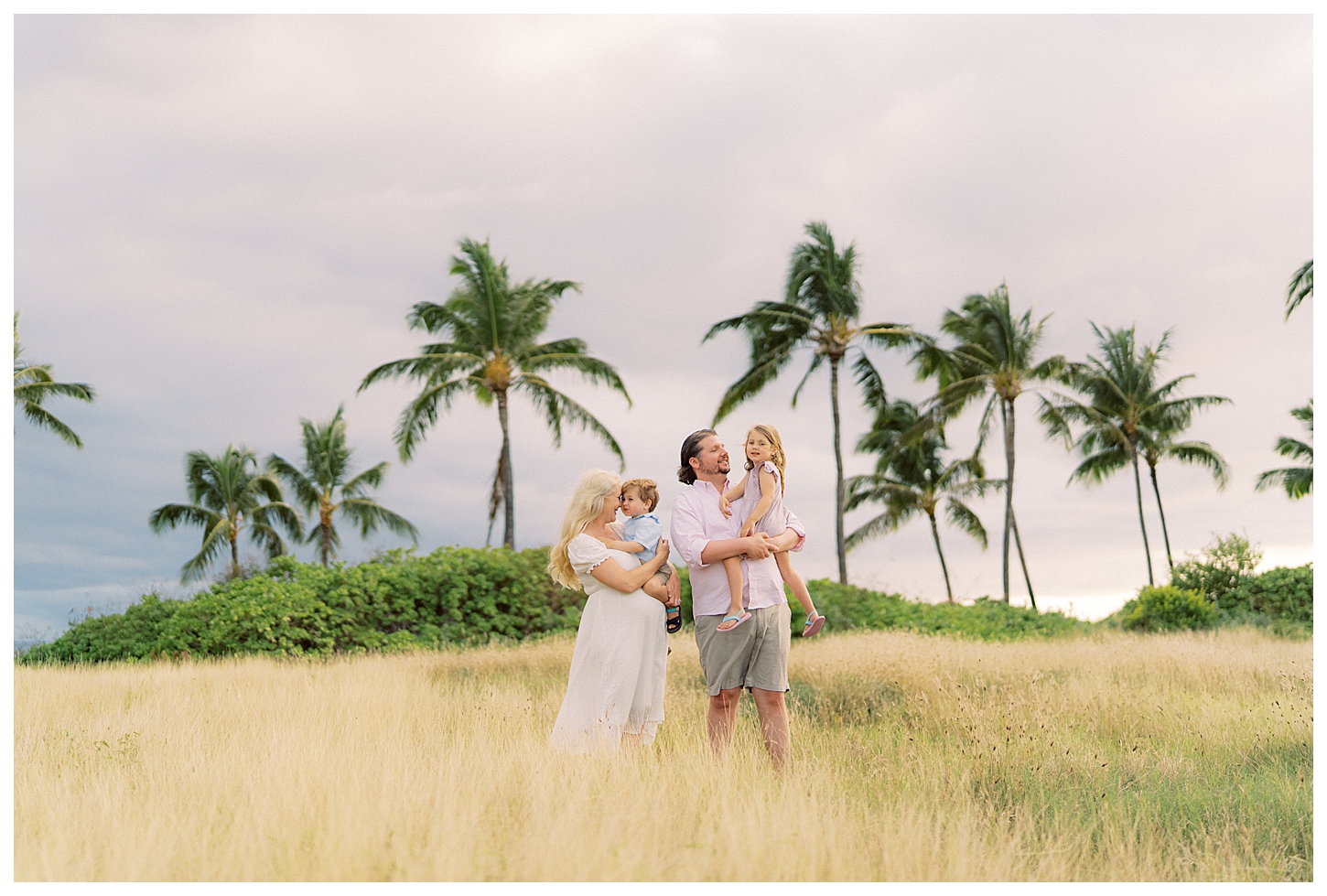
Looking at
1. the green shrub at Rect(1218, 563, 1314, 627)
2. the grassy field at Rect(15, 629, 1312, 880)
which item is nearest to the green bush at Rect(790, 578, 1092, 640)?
the green shrub at Rect(1218, 563, 1314, 627)

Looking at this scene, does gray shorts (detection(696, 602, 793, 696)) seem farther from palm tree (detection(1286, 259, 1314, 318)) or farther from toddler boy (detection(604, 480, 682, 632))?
palm tree (detection(1286, 259, 1314, 318))

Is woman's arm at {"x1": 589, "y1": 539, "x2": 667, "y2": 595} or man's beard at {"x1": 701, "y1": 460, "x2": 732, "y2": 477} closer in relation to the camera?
woman's arm at {"x1": 589, "y1": 539, "x2": 667, "y2": 595}

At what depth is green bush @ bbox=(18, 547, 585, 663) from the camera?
15.4m

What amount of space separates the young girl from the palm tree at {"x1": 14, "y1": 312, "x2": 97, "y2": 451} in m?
23.8

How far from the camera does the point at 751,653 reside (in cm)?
482

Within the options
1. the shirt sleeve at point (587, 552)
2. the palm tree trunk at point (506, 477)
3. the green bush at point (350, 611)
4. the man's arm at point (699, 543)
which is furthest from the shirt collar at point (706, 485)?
the palm tree trunk at point (506, 477)

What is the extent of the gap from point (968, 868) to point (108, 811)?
415cm

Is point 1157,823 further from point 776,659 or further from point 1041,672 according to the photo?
point 1041,672

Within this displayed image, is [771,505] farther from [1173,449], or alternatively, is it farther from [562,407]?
[1173,449]

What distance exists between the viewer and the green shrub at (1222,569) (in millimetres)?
21953

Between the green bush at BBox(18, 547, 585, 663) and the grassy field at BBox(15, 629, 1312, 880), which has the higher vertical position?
the green bush at BBox(18, 547, 585, 663)

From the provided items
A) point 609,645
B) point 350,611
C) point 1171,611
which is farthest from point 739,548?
point 1171,611

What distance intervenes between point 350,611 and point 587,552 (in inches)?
497

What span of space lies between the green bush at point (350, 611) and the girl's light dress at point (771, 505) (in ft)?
38.1
